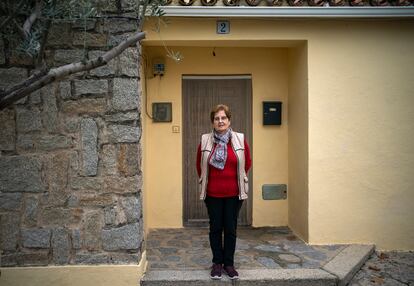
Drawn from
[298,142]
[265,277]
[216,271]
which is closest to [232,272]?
[216,271]

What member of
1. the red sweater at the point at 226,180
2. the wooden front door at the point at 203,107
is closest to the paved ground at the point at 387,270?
the red sweater at the point at 226,180

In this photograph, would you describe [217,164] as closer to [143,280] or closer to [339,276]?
[143,280]

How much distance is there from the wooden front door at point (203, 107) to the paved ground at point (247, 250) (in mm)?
548

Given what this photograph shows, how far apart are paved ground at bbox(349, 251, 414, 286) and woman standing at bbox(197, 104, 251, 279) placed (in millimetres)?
1512

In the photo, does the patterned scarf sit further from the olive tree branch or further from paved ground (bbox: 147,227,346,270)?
the olive tree branch

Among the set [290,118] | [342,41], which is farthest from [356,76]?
[290,118]

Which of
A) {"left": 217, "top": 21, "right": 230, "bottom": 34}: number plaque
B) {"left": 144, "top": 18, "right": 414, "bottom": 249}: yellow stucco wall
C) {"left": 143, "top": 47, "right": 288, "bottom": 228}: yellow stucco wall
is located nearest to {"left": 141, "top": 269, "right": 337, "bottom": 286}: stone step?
{"left": 144, "top": 18, "right": 414, "bottom": 249}: yellow stucco wall

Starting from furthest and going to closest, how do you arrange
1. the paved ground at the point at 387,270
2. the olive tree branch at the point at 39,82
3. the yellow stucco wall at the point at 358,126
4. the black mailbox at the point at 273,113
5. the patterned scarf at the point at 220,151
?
the black mailbox at the point at 273,113, the yellow stucco wall at the point at 358,126, the paved ground at the point at 387,270, the patterned scarf at the point at 220,151, the olive tree branch at the point at 39,82

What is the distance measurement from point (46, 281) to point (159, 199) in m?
2.28

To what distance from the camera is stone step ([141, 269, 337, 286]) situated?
163 inches

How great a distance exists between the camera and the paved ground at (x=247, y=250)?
4.57 m

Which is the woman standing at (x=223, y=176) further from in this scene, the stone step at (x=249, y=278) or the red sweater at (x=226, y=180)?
the stone step at (x=249, y=278)

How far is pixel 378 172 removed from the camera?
520cm

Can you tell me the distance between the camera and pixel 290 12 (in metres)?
4.70
